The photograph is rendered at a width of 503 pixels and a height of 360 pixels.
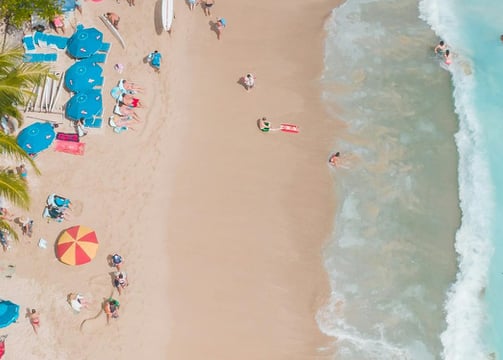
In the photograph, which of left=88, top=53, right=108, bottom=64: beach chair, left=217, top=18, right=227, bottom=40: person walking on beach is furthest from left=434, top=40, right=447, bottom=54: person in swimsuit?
left=88, top=53, right=108, bottom=64: beach chair

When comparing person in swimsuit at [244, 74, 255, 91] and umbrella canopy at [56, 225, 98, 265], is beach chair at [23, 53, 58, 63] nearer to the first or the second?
umbrella canopy at [56, 225, 98, 265]

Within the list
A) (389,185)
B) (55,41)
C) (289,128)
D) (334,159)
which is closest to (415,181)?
(389,185)

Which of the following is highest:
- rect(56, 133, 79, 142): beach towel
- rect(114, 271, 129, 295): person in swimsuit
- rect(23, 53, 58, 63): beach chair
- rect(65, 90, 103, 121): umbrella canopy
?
rect(23, 53, 58, 63): beach chair

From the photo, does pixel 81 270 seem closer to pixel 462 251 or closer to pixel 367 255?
pixel 367 255

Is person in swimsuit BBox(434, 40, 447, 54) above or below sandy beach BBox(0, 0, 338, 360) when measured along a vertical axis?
above

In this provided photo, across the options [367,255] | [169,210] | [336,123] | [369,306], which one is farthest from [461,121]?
[169,210]

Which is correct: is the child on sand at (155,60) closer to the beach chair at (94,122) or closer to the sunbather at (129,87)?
the sunbather at (129,87)
